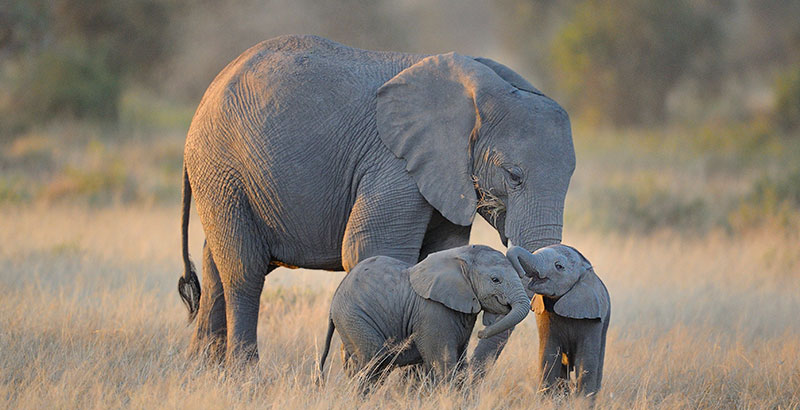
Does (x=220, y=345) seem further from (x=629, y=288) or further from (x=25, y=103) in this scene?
(x=25, y=103)

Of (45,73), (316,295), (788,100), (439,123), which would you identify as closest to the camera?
(439,123)

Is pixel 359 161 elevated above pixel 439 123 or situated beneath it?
situated beneath

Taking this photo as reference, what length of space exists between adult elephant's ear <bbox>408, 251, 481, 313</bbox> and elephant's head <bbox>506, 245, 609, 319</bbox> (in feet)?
0.99

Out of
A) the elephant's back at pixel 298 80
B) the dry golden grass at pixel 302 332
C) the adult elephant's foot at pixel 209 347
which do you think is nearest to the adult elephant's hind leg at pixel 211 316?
the adult elephant's foot at pixel 209 347

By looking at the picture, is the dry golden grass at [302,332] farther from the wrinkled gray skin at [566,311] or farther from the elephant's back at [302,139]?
the elephant's back at [302,139]

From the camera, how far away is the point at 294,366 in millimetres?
6469

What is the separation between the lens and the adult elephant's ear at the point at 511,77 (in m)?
5.83

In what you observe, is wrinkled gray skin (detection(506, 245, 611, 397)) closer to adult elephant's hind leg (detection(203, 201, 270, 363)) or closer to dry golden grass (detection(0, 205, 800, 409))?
dry golden grass (detection(0, 205, 800, 409))

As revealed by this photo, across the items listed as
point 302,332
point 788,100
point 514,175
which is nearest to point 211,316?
point 302,332

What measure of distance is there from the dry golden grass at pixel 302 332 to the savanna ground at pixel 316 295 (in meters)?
0.02

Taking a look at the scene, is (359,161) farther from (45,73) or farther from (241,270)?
(45,73)

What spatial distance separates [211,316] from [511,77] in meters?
2.61

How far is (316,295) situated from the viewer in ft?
27.5

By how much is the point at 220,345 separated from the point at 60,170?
9363 mm
